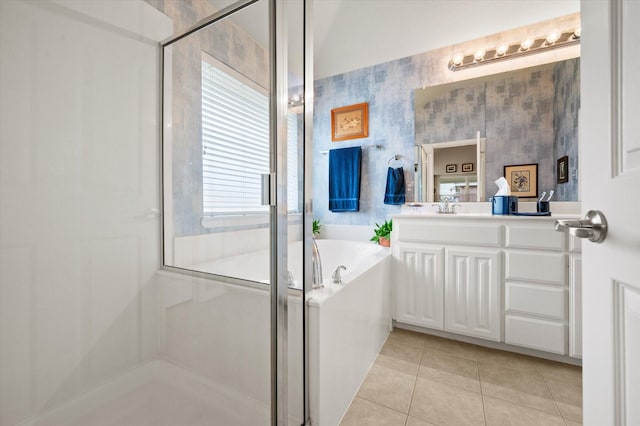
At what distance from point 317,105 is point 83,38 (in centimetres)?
279

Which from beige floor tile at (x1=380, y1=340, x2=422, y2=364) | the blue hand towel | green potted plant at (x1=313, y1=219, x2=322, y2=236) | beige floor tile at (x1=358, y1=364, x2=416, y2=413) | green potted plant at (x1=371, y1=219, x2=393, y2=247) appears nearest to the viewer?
beige floor tile at (x1=358, y1=364, x2=416, y2=413)

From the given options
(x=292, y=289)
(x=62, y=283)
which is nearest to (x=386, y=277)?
(x=292, y=289)

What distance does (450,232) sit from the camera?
6.38ft

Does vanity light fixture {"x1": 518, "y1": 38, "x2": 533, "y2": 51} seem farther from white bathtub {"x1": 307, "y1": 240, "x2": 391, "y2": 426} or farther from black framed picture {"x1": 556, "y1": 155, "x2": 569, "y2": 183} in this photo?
white bathtub {"x1": 307, "y1": 240, "x2": 391, "y2": 426}

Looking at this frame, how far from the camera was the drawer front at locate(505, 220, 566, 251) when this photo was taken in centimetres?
166

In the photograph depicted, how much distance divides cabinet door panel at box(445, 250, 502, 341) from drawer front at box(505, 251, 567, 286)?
8 centimetres

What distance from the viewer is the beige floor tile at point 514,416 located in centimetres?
125

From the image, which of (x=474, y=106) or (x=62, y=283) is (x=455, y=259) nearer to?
(x=474, y=106)

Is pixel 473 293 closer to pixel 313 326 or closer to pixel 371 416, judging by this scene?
pixel 371 416

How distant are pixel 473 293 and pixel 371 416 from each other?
1079 mm

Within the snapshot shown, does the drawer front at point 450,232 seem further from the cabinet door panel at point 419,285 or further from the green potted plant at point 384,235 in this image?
the green potted plant at point 384,235

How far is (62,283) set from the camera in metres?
0.46

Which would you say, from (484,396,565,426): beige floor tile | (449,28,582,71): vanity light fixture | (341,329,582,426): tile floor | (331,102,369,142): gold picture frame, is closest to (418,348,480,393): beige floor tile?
(341,329,582,426): tile floor

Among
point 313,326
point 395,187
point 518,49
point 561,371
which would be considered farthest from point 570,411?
point 518,49
